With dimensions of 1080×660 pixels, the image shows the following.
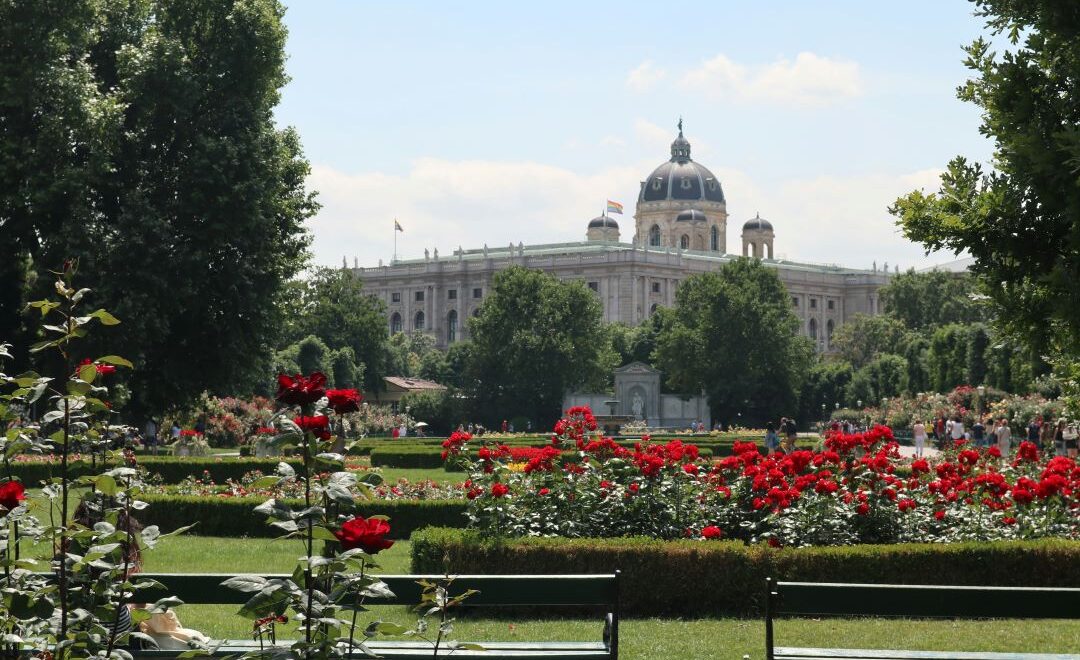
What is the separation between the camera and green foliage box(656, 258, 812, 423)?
63.4 m

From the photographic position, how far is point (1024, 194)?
659cm

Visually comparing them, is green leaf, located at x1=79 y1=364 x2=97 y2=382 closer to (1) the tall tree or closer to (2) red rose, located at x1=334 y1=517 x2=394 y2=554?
(2) red rose, located at x1=334 y1=517 x2=394 y2=554

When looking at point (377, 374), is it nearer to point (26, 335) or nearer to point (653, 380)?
point (653, 380)

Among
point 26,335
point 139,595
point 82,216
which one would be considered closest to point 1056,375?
point 139,595

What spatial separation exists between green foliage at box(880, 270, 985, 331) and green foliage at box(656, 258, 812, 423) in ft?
71.6

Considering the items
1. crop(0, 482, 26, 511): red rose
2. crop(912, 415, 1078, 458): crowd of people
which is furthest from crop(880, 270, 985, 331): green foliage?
crop(0, 482, 26, 511): red rose

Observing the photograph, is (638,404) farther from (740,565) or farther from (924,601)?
(924,601)

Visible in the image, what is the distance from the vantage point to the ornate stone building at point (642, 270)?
10419 centimetres

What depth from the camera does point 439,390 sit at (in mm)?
66062

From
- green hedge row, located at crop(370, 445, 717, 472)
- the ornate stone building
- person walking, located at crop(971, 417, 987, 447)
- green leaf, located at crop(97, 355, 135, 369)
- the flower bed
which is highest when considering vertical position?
the ornate stone building

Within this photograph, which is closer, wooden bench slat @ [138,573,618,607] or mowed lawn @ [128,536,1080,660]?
wooden bench slat @ [138,573,618,607]

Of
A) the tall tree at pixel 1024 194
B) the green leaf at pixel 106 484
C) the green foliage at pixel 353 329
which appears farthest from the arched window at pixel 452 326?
the green leaf at pixel 106 484

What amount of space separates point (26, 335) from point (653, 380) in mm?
41030

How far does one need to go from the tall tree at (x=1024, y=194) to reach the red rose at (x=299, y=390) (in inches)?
133
